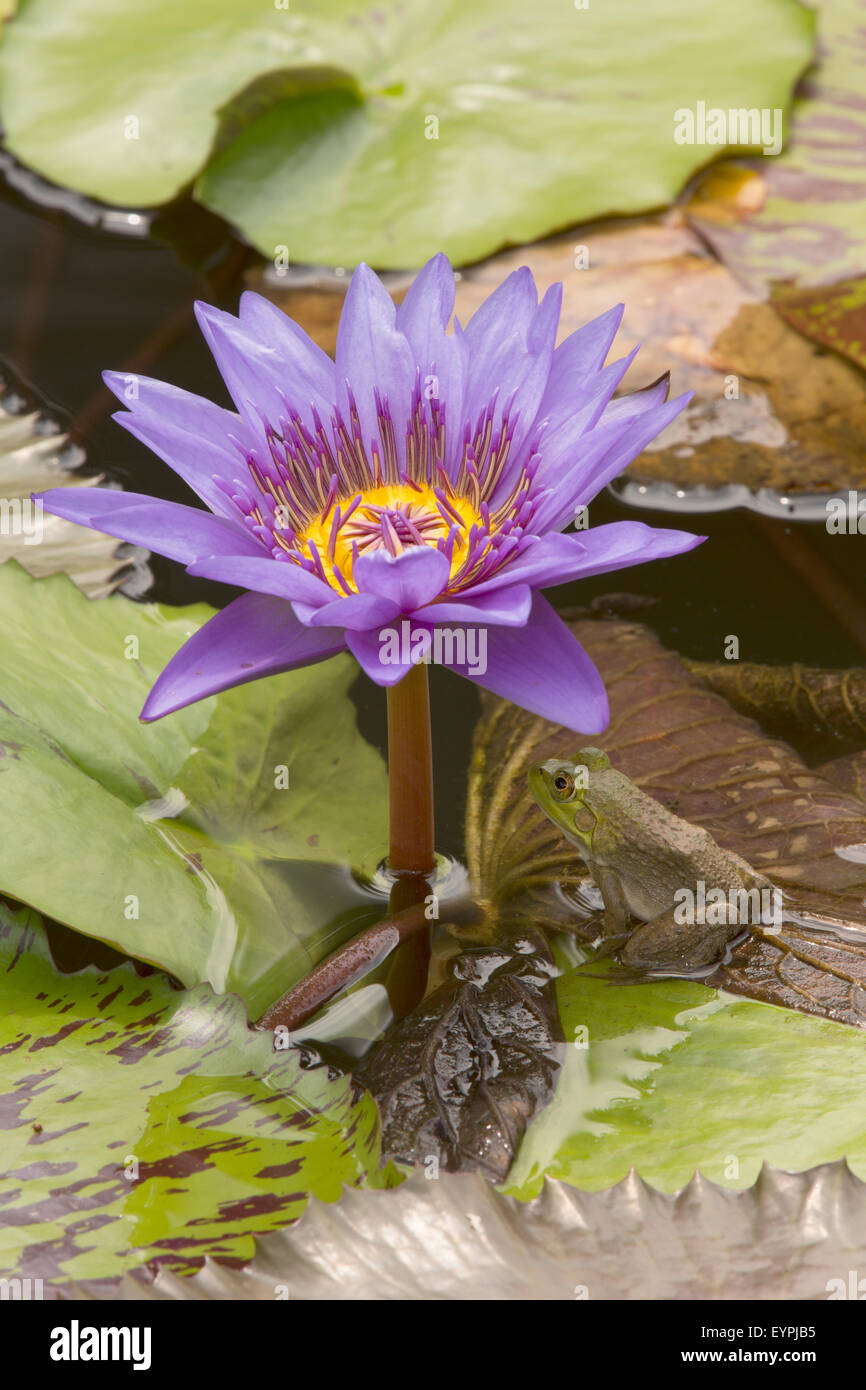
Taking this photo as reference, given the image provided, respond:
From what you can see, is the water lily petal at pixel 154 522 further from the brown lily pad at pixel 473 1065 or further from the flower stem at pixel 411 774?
the brown lily pad at pixel 473 1065

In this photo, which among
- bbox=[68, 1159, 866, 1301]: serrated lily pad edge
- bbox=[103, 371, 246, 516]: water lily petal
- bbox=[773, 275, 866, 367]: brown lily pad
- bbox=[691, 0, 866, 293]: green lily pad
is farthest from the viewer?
bbox=[691, 0, 866, 293]: green lily pad

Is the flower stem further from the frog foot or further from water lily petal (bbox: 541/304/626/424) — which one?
water lily petal (bbox: 541/304/626/424)

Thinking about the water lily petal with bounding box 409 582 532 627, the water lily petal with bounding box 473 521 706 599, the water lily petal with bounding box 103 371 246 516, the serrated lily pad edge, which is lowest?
the serrated lily pad edge

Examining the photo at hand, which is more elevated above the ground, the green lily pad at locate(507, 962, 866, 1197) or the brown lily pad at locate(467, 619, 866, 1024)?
the brown lily pad at locate(467, 619, 866, 1024)

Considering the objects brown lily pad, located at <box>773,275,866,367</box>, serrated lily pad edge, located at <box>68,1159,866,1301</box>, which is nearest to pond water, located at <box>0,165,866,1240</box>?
serrated lily pad edge, located at <box>68,1159,866,1301</box>

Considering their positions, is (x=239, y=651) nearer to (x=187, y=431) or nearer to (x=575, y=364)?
(x=187, y=431)

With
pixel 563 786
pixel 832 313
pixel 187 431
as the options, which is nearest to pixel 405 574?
pixel 187 431

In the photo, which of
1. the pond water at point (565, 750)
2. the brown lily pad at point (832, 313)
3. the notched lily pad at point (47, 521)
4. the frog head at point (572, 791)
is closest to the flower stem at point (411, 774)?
the pond water at point (565, 750)

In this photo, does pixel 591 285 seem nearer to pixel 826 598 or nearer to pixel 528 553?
pixel 826 598
